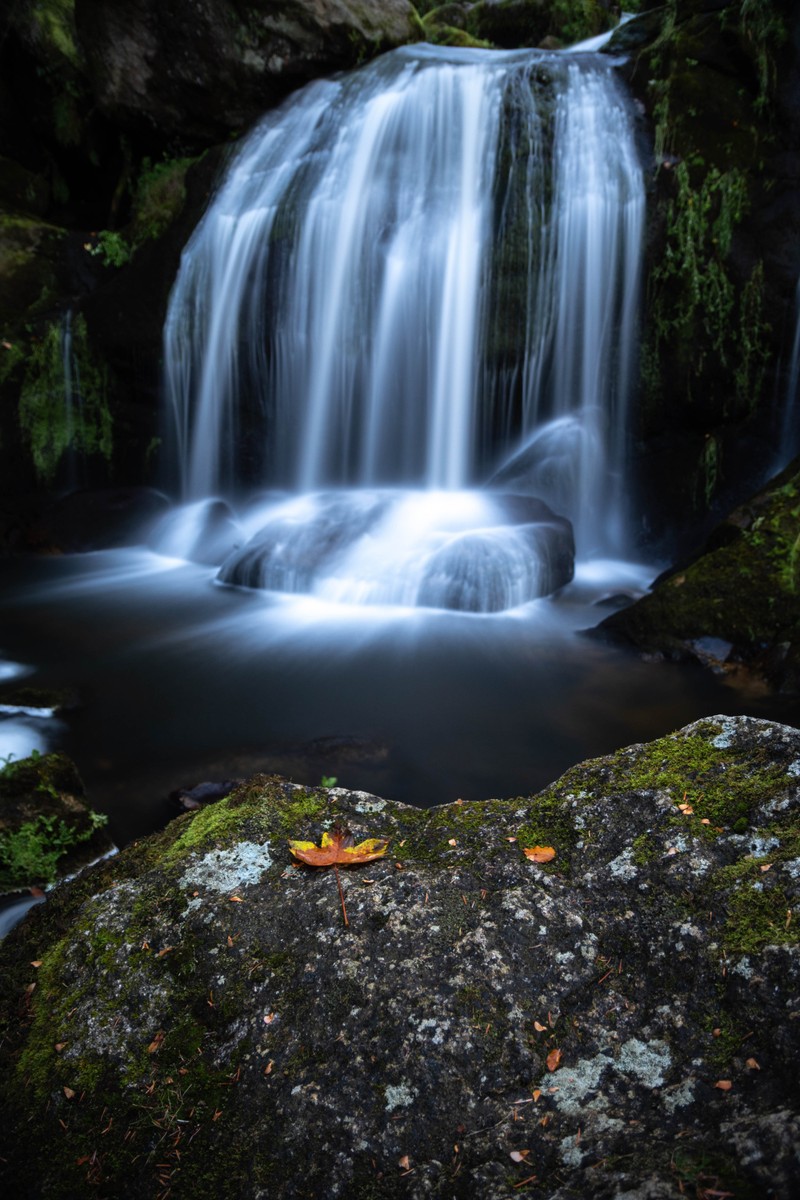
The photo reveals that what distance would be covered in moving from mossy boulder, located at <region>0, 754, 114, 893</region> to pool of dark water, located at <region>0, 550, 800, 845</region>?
55cm

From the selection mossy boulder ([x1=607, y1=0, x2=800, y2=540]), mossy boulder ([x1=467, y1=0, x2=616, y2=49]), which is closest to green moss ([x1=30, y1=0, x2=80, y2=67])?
mossy boulder ([x1=467, y1=0, x2=616, y2=49])

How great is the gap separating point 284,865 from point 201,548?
323 inches

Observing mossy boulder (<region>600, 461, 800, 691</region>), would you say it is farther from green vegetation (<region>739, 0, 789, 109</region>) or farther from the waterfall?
green vegetation (<region>739, 0, 789, 109</region>)

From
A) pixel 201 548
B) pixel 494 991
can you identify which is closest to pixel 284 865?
pixel 494 991

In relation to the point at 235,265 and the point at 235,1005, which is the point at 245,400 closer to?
the point at 235,265

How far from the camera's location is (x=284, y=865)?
1652 mm

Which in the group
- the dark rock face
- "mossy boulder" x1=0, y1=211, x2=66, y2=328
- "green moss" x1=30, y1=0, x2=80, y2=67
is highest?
"green moss" x1=30, y1=0, x2=80, y2=67

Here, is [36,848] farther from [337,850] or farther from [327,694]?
[327,694]

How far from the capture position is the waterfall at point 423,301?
29.1ft

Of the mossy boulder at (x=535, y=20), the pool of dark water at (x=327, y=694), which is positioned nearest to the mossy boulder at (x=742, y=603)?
the pool of dark water at (x=327, y=694)

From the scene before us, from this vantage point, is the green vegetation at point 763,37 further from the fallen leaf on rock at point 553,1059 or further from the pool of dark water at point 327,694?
the fallen leaf on rock at point 553,1059

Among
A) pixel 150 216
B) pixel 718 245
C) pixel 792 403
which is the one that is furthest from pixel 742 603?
pixel 150 216

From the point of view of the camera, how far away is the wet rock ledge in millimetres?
1094

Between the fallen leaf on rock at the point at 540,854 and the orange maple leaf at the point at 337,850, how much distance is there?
0.33 metres
